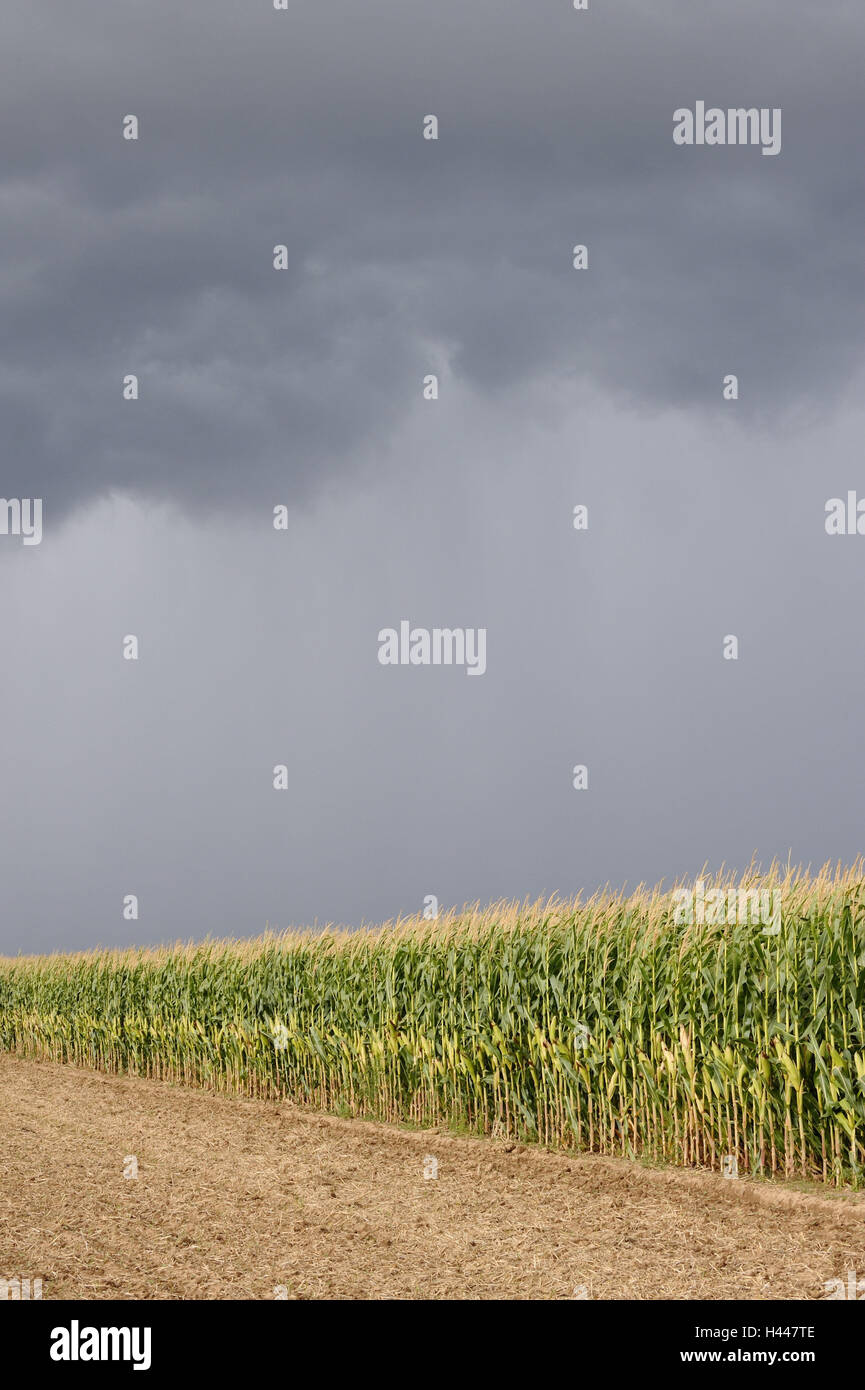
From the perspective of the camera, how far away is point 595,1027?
13.7 metres

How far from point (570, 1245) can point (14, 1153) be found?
32.4ft

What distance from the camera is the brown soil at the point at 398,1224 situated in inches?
330

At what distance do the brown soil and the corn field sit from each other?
0.70 metres

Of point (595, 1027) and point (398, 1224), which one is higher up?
point (595, 1027)

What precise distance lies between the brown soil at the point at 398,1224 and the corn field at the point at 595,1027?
0.70 meters

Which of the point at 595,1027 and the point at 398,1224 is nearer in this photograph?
the point at 398,1224

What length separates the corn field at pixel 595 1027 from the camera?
11359 mm

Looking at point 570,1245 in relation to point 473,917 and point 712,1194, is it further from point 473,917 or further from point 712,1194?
point 473,917

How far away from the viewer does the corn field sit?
11.4 meters

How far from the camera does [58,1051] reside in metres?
33.2

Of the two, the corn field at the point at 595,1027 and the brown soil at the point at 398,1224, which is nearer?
the brown soil at the point at 398,1224

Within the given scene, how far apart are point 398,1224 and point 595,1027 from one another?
4.23 meters

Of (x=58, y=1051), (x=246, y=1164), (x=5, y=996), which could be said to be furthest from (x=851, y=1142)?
(x=5, y=996)

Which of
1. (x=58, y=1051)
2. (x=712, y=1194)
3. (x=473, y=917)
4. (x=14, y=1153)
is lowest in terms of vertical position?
(x=58, y=1051)
